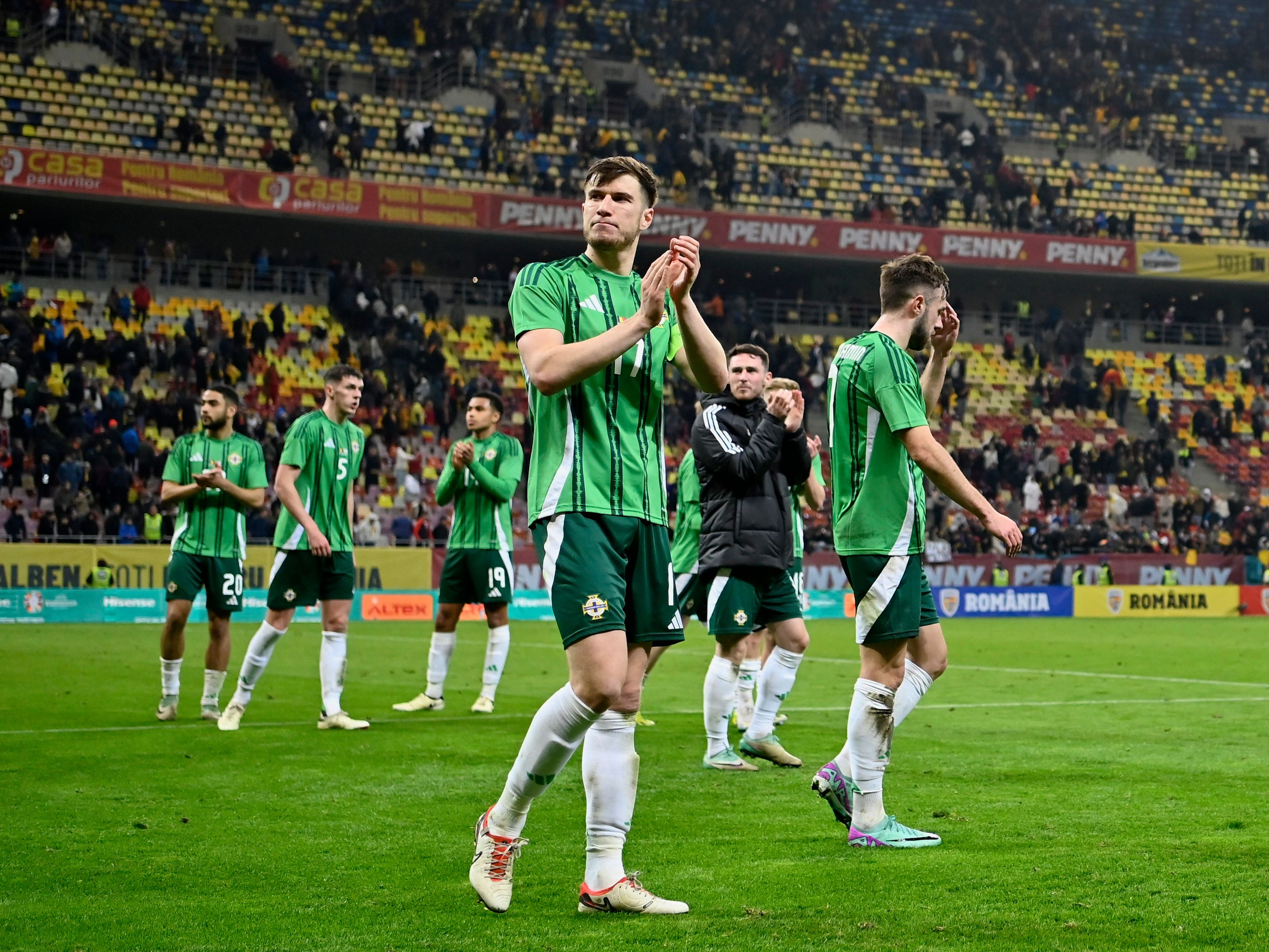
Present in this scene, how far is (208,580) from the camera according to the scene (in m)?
11.0

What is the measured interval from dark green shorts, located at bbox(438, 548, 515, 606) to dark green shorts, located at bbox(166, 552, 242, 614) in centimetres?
167

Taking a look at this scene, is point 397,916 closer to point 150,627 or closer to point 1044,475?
point 150,627

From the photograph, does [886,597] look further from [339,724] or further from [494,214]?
[494,214]

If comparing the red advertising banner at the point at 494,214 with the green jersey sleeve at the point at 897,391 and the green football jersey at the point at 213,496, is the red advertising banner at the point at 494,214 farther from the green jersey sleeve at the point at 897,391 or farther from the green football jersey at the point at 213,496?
the green jersey sleeve at the point at 897,391

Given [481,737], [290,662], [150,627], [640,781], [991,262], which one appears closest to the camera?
[640,781]

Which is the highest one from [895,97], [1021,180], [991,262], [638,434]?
[895,97]

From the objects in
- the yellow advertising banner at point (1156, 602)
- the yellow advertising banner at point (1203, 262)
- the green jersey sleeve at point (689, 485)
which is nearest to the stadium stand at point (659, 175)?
the yellow advertising banner at point (1203, 262)

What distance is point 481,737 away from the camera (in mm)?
9898

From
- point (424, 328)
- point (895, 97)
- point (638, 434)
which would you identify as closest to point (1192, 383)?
point (895, 97)

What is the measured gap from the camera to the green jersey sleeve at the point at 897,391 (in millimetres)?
5871

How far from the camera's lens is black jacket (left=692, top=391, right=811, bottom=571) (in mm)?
8297

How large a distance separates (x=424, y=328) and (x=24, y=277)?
9.11 metres

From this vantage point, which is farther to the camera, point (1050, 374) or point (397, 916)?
point (1050, 374)

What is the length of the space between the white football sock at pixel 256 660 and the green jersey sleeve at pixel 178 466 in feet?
4.77
